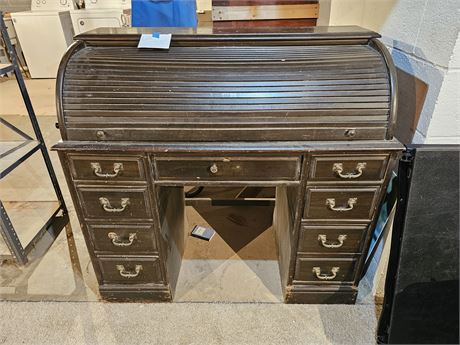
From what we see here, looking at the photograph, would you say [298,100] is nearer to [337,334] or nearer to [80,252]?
[337,334]

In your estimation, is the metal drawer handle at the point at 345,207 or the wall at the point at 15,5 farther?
the wall at the point at 15,5

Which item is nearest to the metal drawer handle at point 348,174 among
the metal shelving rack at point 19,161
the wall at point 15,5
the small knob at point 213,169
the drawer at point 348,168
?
the drawer at point 348,168

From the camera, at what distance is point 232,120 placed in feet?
3.73

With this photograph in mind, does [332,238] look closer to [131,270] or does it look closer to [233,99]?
[233,99]

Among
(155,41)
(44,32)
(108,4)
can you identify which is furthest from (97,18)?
(155,41)

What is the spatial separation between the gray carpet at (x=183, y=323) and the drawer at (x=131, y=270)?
0.48ft

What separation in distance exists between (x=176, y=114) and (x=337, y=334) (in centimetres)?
120

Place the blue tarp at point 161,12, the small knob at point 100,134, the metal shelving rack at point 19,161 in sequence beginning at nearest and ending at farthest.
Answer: the small knob at point 100,134 → the metal shelving rack at point 19,161 → the blue tarp at point 161,12

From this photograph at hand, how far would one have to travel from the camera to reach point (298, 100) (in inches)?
44.4

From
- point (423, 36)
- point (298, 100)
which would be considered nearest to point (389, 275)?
point (298, 100)

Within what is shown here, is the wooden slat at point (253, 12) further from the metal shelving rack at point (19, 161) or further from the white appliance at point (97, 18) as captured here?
the white appliance at point (97, 18)

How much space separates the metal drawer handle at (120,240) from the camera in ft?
4.47

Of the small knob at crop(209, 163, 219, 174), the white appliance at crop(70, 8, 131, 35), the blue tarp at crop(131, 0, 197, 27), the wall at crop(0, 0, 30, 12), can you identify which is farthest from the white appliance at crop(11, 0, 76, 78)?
the small knob at crop(209, 163, 219, 174)

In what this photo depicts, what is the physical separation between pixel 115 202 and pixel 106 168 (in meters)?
0.16
